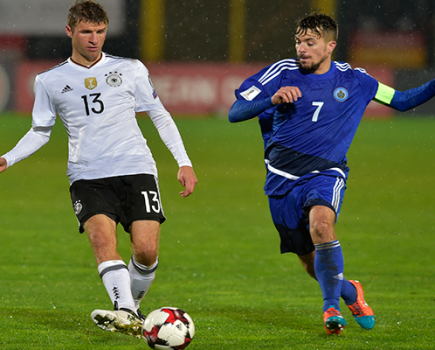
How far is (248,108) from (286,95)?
0.34 meters

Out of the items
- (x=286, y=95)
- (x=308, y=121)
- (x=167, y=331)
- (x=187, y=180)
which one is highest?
(x=286, y=95)

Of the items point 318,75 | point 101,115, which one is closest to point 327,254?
point 318,75

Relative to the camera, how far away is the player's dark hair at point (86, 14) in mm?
4277

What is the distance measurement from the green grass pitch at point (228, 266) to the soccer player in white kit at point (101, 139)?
742 mm

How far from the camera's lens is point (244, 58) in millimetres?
28797

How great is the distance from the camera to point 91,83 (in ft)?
14.4

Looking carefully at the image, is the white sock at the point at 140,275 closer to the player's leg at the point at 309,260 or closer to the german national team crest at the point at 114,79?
the player's leg at the point at 309,260

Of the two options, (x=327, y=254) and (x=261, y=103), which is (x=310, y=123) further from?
(x=327, y=254)

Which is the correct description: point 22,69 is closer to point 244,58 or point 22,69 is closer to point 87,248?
point 244,58

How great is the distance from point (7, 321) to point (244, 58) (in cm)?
2485

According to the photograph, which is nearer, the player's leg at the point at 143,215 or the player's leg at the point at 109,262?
the player's leg at the point at 109,262

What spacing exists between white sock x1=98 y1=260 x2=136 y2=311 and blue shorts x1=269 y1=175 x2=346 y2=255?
1.18 meters

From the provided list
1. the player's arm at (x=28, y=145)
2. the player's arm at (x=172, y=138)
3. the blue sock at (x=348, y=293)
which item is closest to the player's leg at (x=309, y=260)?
the blue sock at (x=348, y=293)

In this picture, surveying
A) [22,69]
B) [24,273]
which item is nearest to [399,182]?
[24,273]
